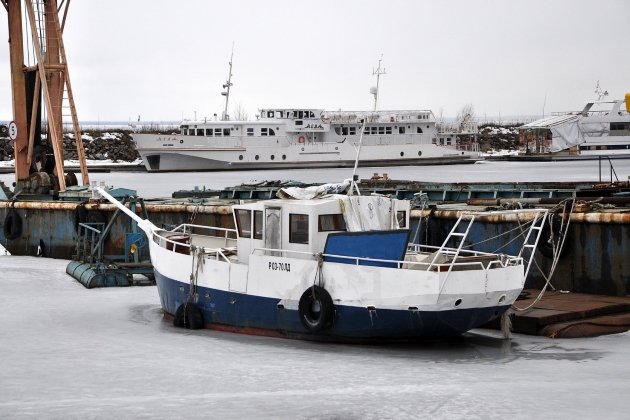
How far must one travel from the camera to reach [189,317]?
1791 cm

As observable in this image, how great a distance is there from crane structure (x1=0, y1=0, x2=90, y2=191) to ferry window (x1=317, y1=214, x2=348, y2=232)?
60.5ft

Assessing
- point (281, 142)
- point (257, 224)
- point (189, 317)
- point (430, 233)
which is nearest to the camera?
point (257, 224)

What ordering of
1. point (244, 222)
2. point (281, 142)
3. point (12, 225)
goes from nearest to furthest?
1. point (244, 222)
2. point (12, 225)
3. point (281, 142)

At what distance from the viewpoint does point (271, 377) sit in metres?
14.2

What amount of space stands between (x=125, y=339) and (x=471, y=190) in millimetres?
14395

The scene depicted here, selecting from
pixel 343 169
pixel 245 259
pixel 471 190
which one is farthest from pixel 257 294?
pixel 343 169

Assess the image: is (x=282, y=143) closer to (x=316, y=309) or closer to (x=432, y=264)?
(x=316, y=309)

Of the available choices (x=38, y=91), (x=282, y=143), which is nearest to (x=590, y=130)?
(x=282, y=143)

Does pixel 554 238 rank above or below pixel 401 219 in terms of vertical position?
below

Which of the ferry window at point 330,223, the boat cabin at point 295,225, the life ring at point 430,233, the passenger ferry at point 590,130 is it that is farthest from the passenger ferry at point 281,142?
the ferry window at point 330,223

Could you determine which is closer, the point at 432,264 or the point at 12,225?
the point at 432,264

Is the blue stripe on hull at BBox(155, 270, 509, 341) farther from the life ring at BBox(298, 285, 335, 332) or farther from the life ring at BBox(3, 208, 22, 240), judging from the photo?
the life ring at BBox(3, 208, 22, 240)

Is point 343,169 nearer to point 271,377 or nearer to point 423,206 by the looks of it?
point 423,206

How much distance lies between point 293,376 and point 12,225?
66.8 ft
